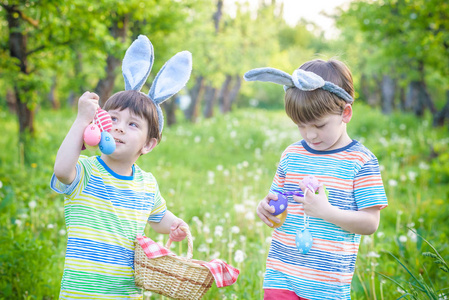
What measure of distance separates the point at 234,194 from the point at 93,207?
12.6ft

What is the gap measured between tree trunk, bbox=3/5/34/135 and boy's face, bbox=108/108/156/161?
17.4ft

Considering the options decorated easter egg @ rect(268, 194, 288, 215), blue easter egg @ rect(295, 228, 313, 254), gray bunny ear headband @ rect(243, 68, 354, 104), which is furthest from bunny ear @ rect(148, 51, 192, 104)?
blue easter egg @ rect(295, 228, 313, 254)

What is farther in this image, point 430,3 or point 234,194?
point 430,3

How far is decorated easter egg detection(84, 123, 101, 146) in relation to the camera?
1964 mm

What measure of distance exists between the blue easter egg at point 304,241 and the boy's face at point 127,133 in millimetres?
934

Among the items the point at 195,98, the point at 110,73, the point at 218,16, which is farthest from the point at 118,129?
the point at 218,16

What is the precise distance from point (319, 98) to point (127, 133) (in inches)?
38.6

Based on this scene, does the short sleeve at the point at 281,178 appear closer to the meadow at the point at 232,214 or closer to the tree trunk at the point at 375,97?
the meadow at the point at 232,214

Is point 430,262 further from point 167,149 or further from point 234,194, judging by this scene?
point 167,149

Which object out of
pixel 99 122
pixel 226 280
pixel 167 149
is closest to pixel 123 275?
pixel 226 280

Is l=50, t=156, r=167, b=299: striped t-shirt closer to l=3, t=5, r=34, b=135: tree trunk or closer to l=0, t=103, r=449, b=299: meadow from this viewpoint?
l=0, t=103, r=449, b=299: meadow

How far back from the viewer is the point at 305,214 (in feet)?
7.14

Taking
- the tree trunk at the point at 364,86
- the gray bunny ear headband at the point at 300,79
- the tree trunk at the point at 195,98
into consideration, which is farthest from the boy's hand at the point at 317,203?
the tree trunk at the point at 364,86

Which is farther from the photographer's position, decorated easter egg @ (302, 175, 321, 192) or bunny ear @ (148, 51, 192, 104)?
bunny ear @ (148, 51, 192, 104)
